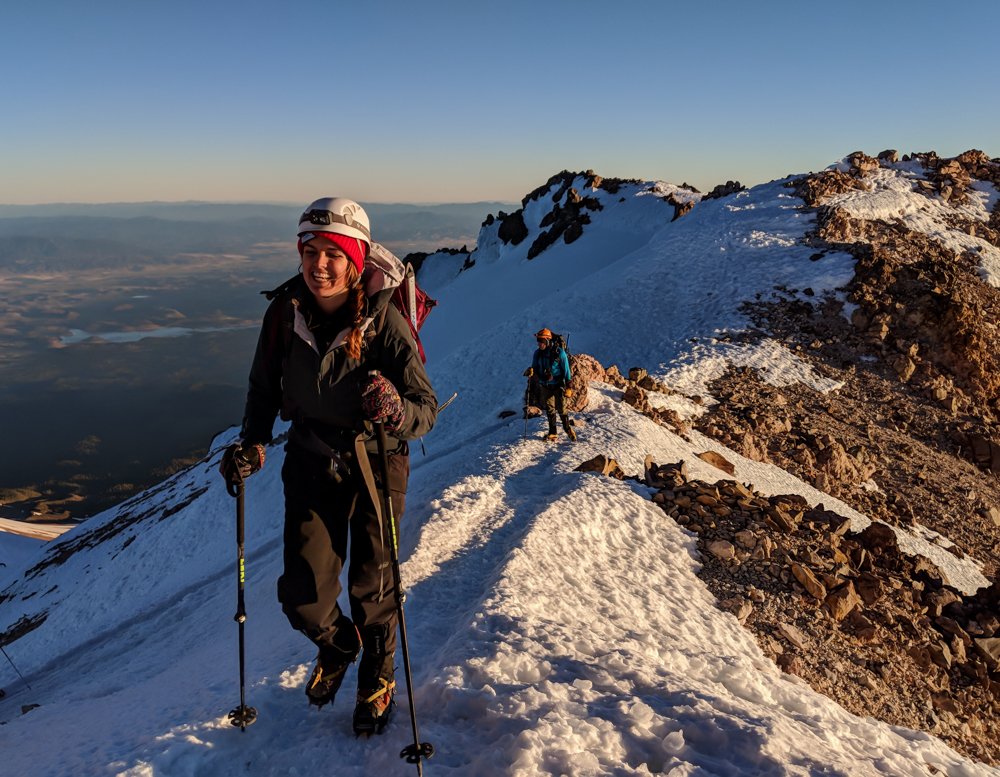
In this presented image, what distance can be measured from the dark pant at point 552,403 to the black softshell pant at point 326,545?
9.93 m

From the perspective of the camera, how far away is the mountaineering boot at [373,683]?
4.40 metres

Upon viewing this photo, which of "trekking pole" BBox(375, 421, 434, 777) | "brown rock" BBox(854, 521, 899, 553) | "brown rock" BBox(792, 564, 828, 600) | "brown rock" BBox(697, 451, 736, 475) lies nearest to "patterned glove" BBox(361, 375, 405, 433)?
"trekking pole" BBox(375, 421, 434, 777)

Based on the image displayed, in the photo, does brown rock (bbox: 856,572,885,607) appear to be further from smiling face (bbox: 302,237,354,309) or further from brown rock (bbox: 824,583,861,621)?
smiling face (bbox: 302,237,354,309)

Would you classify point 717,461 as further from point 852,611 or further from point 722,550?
point 852,611

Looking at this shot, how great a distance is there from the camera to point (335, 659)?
4.58 metres

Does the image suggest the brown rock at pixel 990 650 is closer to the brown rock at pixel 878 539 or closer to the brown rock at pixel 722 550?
the brown rock at pixel 878 539

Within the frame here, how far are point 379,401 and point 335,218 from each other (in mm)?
1263

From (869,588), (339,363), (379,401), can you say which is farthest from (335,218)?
(869,588)

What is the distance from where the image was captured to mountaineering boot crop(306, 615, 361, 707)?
14.9 ft

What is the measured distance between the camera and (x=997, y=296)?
2788 centimetres

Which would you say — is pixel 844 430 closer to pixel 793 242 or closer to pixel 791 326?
pixel 791 326

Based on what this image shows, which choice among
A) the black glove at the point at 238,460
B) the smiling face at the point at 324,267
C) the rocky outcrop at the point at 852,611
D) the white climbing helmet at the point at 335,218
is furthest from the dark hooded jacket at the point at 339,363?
the rocky outcrop at the point at 852,611

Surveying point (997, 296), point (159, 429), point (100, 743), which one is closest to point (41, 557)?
point (100, 743)

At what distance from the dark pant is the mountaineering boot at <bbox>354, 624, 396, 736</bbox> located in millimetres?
10037
